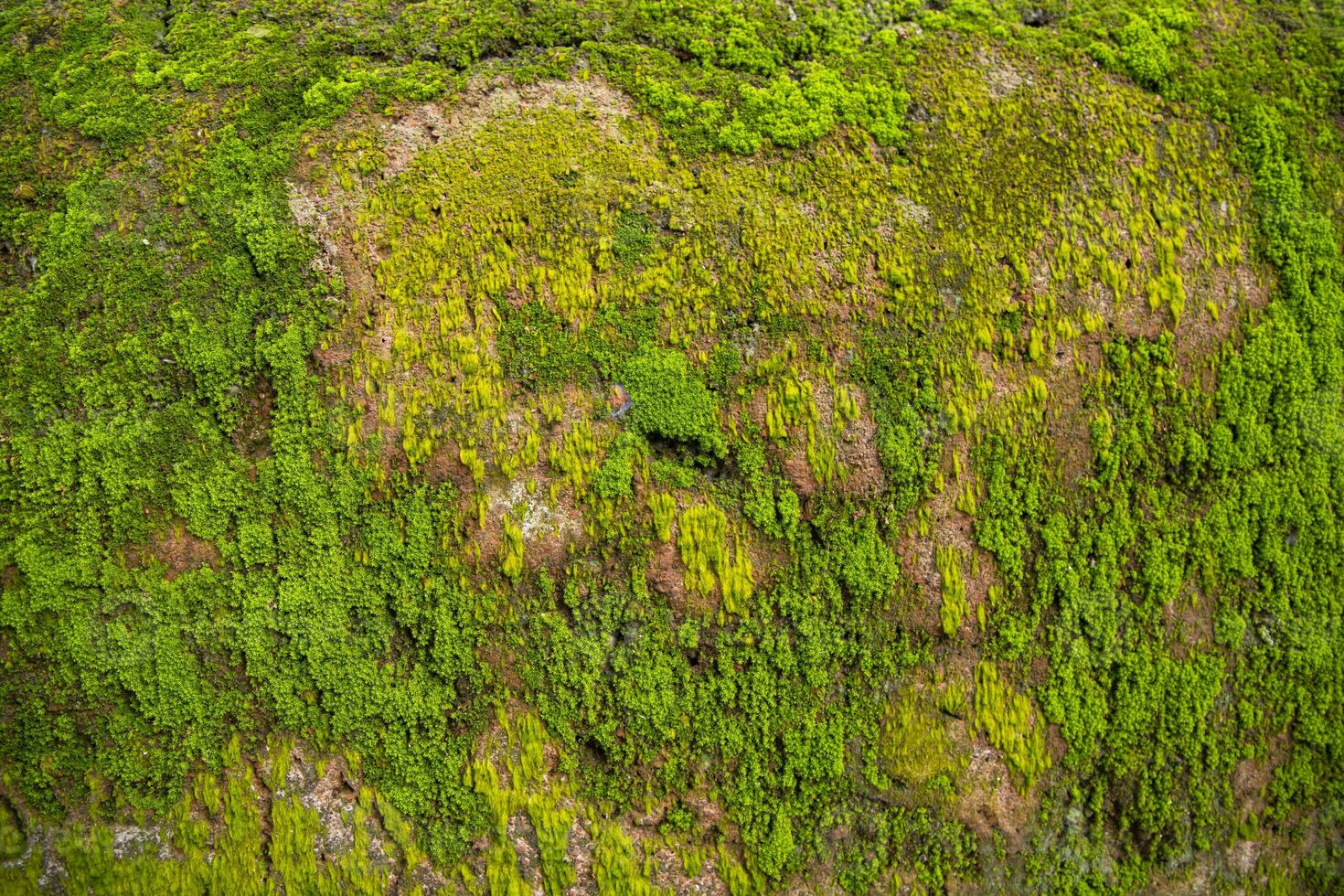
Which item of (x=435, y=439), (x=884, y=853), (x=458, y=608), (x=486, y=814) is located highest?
(x=435, y=439)

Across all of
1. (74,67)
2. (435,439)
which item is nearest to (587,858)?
(435,439)

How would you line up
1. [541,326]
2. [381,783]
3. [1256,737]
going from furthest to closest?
[1256,737] → [541,326] → [381,783]

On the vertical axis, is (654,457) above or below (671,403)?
below

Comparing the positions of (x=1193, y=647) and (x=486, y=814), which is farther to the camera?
(x=1193, y=647)

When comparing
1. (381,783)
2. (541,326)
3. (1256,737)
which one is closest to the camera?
(381,783)

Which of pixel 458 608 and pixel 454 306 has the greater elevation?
pixel 454 306

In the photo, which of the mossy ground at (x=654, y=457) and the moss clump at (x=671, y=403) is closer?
the mossy ground at (x=654, y=457)

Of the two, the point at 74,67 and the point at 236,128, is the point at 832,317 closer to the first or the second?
the point at 236,128

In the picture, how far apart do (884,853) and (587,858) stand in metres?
1.94

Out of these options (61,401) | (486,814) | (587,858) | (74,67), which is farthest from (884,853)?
(74,67)

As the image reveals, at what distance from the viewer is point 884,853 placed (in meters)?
5.32

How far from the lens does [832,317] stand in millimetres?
5648

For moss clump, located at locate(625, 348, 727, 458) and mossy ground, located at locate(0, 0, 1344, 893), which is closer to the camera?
mossy ground, located at locate(0, 0, 1344, 893)

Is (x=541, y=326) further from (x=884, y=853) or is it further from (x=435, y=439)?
(x=884, y=853)
